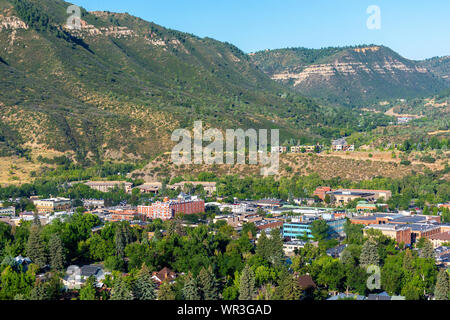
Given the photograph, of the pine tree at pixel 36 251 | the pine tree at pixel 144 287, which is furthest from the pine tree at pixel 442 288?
the pine tree at pixel 36 251

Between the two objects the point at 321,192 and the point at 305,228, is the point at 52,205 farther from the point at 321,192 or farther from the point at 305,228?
the point at 321,192

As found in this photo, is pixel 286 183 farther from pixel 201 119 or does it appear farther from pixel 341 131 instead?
pixel 341 131

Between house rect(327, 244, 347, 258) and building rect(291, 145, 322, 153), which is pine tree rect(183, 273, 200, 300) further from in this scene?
building rect(291, 145, 322, 153)

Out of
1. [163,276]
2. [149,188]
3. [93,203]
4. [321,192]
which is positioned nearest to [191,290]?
[163,276]

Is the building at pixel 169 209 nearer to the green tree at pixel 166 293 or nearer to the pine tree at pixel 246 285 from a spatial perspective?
the pine tree at pixel 246 285

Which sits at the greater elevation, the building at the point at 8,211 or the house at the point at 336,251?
the building at the point at 8,211
